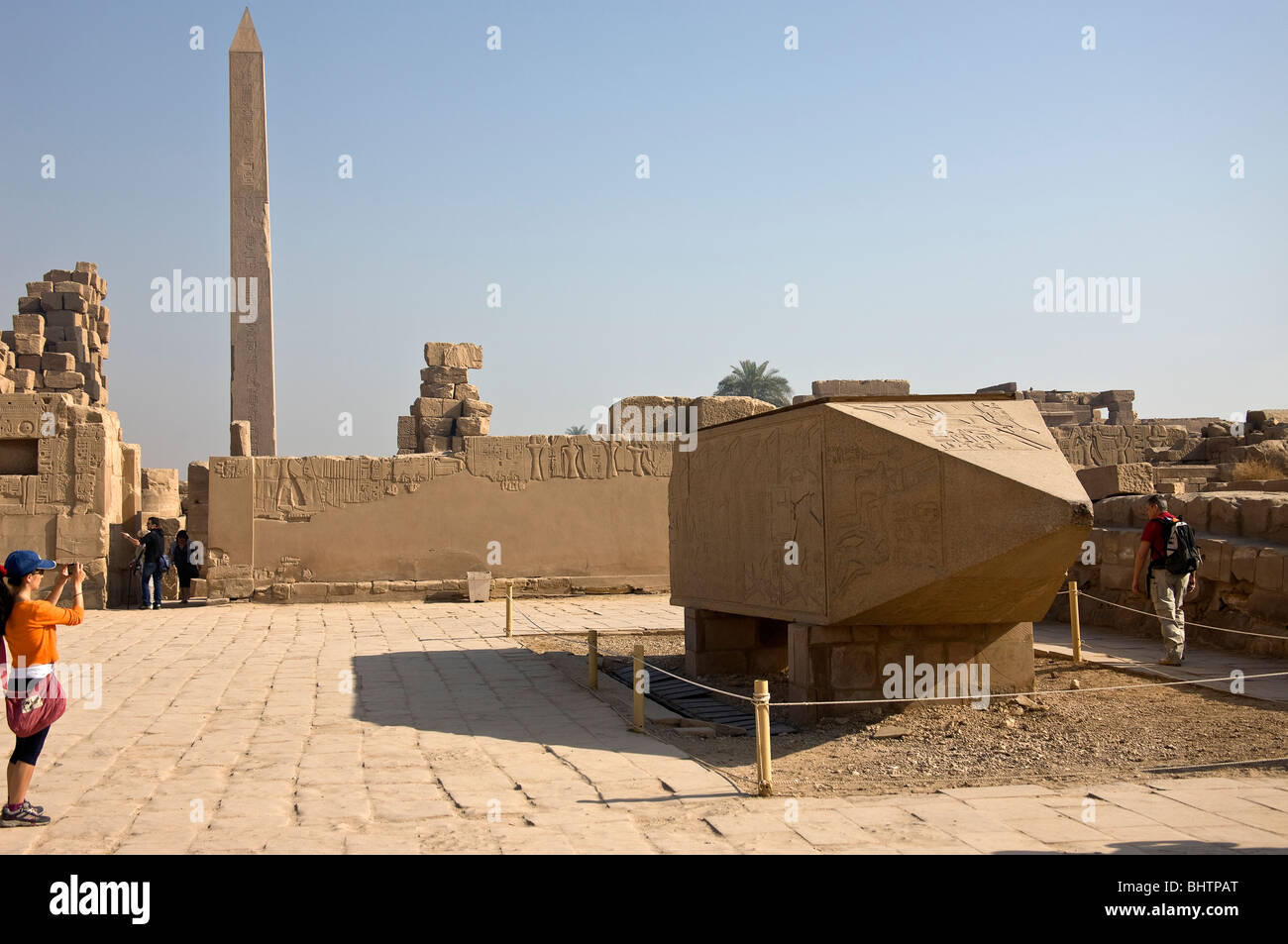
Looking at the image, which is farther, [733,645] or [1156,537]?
[733,645]

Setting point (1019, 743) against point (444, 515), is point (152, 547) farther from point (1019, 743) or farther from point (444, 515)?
point (1019, 743)

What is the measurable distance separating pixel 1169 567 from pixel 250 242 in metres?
Result: 15.9

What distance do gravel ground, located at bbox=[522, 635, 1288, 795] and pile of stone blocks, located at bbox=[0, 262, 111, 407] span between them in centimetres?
2132

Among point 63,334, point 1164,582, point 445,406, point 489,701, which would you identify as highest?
point 63,334

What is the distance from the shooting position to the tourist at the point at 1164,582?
8.63 meters

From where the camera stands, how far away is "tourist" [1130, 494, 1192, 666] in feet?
28.3

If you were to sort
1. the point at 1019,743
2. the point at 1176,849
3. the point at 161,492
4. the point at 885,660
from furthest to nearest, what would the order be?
the point at 161,492 → the point at 885,660 → the point at 1019,743 → the point at 1176,849

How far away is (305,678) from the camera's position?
895cm

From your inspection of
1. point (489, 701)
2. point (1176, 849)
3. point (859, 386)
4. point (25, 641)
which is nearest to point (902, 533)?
point (1176, 849)

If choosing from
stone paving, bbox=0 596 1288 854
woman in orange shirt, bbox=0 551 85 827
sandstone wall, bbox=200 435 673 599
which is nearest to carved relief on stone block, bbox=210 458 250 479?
sandstone wall, bbox=200 435 673 599

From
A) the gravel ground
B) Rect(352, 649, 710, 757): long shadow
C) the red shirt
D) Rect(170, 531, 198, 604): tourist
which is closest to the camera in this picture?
the gravel ground

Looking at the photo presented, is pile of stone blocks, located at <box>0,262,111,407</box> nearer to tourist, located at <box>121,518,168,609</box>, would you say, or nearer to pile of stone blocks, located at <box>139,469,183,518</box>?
pile of stone blocks, located at <box>139,469,183,518</box>

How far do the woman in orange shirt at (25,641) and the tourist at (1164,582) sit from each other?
753 centimetres

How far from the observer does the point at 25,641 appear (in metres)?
4.92
